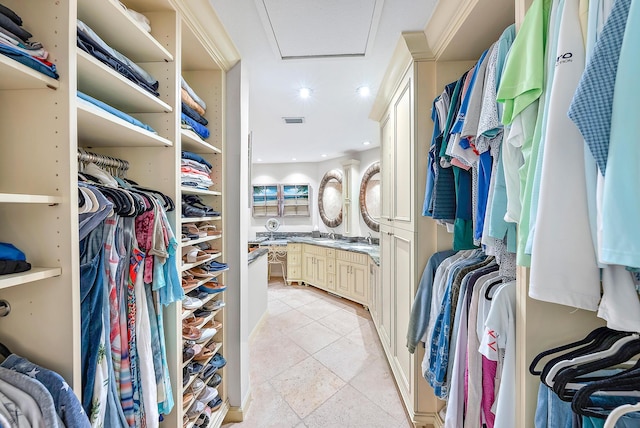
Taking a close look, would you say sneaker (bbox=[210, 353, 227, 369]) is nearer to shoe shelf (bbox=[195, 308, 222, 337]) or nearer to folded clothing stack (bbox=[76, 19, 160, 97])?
shoe shelf (bbox=[195, 308, 222, 337])

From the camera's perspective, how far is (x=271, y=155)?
182 inches

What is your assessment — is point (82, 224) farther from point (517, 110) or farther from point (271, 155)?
point (271, 155)

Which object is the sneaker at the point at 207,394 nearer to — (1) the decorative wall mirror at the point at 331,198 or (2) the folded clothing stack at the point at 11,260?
(2) the folded clothing stack at the point at 11,260

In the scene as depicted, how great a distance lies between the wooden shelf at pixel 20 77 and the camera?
57 centimetres

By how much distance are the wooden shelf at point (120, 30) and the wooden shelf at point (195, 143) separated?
1.03 ft

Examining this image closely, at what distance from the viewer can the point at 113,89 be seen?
0.95m

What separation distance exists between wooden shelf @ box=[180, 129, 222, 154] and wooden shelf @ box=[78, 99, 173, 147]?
0.56 feet

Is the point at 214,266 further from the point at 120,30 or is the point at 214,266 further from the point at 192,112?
the point at 120,30

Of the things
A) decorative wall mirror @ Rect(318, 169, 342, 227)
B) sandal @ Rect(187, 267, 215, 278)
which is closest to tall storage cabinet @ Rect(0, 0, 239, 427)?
sandal @ Rect(187, 267, 215, 278)

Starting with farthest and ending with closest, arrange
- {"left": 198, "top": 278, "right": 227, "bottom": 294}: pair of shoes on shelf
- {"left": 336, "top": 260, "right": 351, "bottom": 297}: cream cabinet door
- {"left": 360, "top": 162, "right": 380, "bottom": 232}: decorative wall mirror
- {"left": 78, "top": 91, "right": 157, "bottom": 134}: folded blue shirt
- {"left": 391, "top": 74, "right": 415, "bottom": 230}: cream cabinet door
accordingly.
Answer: {"left": 360, "top": 162, "right": 380, "bottom": 232}: decorative wall mirror, {"left": 336, "top": 260, "right": 351, "bottom": 297}: cream cabinet door, {"left": 391, "top": 74, "right": 415, "bottom": 230}: cream cabinet door, {"left": 198, "top": 278, "right": 227, "bottom": 294}: pair of shoes on shelf, {"left": 78, "top": 91, "right": 157, "bottom": 134}: folded blue shirt

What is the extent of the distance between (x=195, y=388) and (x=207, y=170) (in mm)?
1200

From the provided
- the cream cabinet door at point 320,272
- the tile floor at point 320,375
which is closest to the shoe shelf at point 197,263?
the tile floor at point 320,375

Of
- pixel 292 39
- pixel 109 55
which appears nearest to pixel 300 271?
pixel 292 39

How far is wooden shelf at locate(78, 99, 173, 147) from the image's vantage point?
78 centimetres
